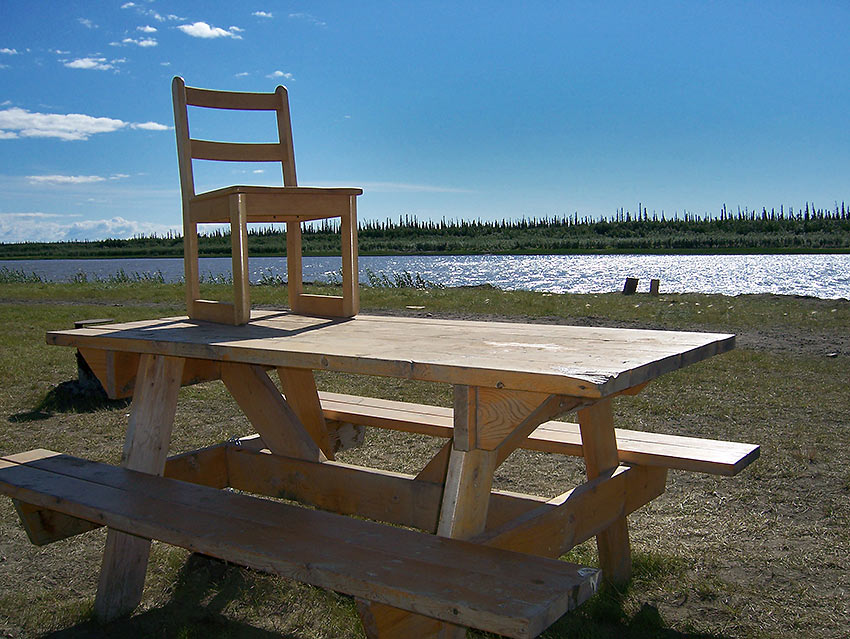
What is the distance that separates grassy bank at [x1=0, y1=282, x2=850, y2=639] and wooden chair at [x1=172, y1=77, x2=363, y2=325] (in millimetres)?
1138

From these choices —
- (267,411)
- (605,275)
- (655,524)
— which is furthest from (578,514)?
(605,275)

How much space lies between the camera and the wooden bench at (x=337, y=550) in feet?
4.83

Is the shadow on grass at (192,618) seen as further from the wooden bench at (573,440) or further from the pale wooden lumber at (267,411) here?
the wooden bench at (573,440)

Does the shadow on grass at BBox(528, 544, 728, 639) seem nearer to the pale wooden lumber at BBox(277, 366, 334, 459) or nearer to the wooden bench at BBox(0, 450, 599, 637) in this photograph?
the wooden bench at BBox(0, 450, 599, 637)

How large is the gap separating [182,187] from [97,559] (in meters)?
1.65

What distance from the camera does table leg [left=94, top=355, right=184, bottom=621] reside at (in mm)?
2578

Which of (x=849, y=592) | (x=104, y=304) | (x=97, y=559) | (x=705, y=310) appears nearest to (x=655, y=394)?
Answer: (x=849, y=592)

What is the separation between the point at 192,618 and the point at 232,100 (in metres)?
2.36

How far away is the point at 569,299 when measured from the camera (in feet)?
43.6

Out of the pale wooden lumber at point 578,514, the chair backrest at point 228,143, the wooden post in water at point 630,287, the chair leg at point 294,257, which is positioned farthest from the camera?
the wooden post in water at point 630,287

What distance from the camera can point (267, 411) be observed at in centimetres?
302

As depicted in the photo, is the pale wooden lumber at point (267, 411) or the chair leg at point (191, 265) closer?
the pale wooden lumber at point (267, 411)

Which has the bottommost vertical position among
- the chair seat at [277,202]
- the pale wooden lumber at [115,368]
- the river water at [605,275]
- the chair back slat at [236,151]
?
the river water at [605,275]

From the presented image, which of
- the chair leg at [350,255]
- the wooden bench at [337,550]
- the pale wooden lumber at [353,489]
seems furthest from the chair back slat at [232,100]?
the wooden bench at [337,550]
